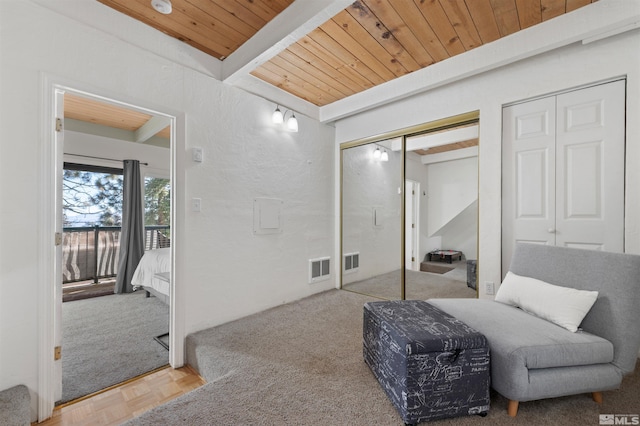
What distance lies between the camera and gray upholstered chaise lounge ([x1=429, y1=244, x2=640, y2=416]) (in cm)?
130

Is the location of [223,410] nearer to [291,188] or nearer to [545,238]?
[291,188]

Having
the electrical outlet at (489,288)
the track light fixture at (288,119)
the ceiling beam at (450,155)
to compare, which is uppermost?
the track light fixture at (288,119)

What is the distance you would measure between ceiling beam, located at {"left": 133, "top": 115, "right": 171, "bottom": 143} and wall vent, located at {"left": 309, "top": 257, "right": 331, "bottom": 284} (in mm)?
2853

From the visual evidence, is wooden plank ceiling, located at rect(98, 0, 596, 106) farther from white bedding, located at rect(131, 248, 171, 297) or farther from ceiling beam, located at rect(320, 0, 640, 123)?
white bedding, located at rect(131, 248, 171, 297)

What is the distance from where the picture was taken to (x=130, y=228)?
170 inches

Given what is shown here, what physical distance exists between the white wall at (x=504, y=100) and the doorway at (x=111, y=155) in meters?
2.53

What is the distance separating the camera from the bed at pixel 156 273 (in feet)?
10.7

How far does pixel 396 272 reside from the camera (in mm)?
3236

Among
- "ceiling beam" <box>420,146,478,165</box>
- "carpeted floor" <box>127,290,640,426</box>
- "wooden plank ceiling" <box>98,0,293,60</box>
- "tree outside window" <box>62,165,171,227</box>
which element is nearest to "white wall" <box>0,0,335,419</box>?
"wooden plank ceiling" <box>98,0,293,60</box>

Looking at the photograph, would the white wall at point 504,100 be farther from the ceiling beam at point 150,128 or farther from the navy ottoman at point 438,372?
the ceiling beam at point 150,128

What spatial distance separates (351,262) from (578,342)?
2493 mm

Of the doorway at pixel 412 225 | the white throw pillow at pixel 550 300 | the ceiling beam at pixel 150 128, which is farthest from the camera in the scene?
the ceiling beam at pixel 150 128

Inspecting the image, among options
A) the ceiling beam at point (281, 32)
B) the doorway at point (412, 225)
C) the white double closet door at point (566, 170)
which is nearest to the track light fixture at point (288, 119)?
the ceiling beam at point (281, 32)

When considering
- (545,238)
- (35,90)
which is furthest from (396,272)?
(35,90)
